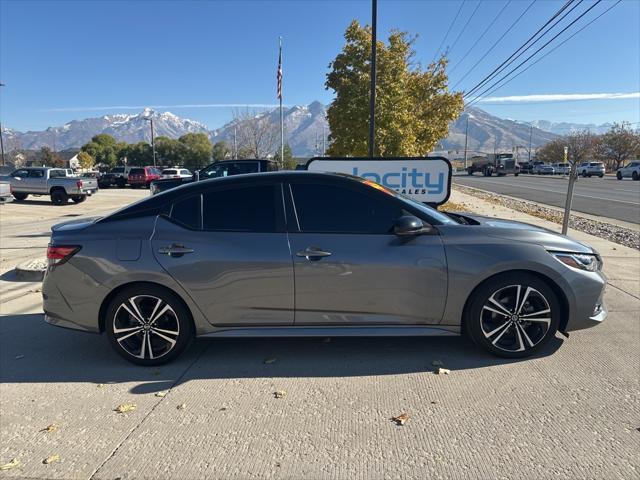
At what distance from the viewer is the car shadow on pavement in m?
3.75

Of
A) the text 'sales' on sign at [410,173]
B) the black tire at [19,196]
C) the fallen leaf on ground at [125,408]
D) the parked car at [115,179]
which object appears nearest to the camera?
the fallen leaf on ground at [125,408]

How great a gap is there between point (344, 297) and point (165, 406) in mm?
1565

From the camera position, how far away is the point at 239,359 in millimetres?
4031

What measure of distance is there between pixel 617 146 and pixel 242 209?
84.4 meters

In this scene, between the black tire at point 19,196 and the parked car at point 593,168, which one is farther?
the parked car at point 593,168

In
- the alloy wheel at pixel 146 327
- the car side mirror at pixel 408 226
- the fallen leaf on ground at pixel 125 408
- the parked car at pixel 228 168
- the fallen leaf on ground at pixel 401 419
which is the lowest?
the fallen leaf on ground at pixel 125 408

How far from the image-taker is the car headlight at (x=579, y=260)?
12.5 feet

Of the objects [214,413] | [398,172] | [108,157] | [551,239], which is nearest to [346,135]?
[398,172]

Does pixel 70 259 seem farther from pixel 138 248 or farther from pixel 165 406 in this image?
pixel 165 406

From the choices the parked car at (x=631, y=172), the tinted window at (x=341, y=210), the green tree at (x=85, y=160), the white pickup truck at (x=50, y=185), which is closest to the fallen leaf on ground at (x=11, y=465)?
the tinted window at (x=341, y=210)

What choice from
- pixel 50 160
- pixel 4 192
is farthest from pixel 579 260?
pixel 50 160

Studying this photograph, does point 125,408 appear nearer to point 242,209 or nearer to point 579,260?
point 242,209

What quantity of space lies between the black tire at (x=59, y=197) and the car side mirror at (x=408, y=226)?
21778 millimetres

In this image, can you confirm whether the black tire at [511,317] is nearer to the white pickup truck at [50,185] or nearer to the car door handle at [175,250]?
the car door handle at [175,250]
